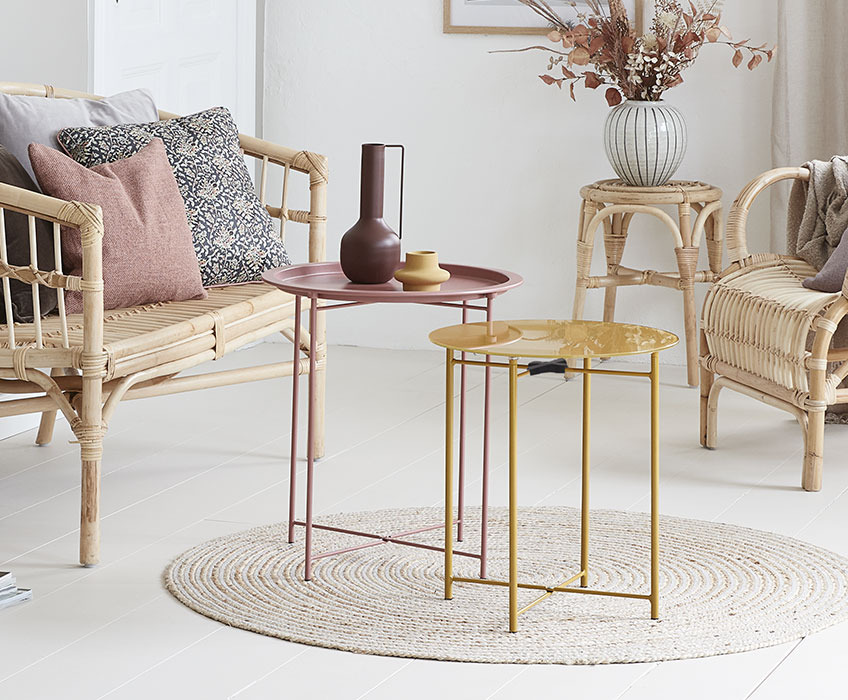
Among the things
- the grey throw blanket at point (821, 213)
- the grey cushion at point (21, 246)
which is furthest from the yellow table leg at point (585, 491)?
the grey throw blanket at point (821, 213)

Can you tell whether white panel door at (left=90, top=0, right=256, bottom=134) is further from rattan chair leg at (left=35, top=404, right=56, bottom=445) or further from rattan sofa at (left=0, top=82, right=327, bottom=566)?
rattan sofa at (left=0, top=82, right=327, bottom=566)

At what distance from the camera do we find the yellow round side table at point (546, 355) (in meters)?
2.12

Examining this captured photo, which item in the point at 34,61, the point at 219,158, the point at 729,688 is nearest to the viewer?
the point at 729,688

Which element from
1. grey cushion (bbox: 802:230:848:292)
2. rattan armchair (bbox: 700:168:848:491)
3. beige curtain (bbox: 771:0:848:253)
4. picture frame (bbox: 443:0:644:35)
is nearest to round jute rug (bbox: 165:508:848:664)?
rattan armchair (bbox: 700:168:848:491)

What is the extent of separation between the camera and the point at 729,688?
6.72 feet

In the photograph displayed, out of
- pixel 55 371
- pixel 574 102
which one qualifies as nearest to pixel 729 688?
pixel 55 371

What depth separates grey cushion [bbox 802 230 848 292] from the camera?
332 cm

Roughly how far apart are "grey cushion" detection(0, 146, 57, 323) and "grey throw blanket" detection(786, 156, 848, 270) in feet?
6.48

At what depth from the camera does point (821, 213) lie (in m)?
3.61

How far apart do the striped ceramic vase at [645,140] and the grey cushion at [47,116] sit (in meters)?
1.49

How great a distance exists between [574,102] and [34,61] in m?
1.82

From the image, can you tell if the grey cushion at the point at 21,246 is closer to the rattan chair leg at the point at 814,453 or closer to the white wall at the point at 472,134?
the rattan chair leg at the point at 814,453

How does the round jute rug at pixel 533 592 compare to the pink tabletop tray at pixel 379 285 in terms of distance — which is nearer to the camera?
A: the round jute rug at pixel 533 592

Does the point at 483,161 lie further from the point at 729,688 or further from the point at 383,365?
the point at 729,688
